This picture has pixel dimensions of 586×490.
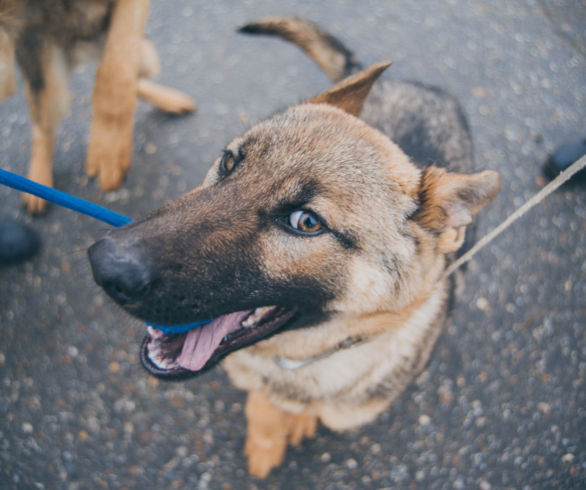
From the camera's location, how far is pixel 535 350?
9.99ft

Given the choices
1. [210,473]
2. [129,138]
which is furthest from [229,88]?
[210,473]

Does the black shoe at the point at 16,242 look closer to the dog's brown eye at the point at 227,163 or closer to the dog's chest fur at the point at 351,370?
the dog's chest fur at the point at 351,370

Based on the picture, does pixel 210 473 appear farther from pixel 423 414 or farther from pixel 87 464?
pixel 423 414

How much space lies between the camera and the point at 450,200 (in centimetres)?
175

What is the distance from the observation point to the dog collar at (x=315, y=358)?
1.95 meters

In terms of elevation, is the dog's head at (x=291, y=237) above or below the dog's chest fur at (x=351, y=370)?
above

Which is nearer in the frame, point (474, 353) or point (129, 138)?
point (129, 138)

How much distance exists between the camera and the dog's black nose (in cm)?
136

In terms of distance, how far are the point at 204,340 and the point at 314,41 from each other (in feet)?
6.57

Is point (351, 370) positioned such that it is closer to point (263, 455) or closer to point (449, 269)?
point (449, 269)

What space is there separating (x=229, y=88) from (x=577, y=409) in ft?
11.9

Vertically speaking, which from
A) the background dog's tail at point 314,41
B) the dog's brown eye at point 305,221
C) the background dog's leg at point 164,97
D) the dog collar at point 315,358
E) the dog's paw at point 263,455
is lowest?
the dog's paw at point 263,455

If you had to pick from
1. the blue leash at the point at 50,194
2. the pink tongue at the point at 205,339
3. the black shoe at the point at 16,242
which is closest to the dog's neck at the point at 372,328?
the pink tongue at the point at 205,339

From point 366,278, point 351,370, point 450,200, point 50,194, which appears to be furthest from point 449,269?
point 50,194
